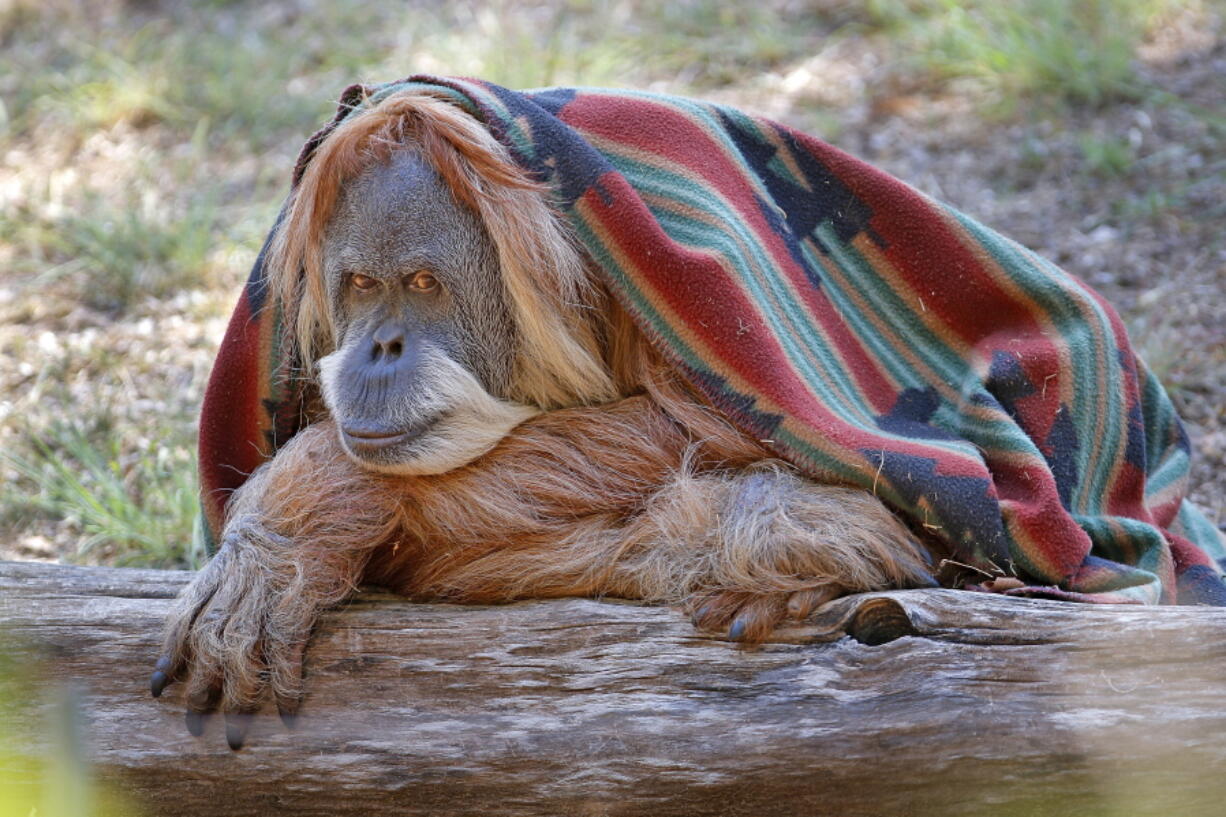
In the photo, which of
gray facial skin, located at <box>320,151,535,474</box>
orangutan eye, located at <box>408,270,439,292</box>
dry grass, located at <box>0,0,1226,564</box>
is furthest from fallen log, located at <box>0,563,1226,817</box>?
dry grass, located at <box>0,0,1226,564</box>

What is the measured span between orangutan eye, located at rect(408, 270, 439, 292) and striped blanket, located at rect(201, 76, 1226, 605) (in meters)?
0.29

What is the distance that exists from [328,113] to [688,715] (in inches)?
181

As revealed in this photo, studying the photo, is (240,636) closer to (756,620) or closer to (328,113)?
(756,620)

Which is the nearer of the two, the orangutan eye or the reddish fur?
the reddish fur

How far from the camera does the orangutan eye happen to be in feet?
7.66

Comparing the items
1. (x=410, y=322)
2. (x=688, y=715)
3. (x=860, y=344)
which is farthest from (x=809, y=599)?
(x=410, y=322)

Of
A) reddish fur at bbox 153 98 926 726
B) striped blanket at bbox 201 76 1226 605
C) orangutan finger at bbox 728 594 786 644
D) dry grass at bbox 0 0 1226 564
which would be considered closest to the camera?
orangutan finger at bbox 728 594 786 644

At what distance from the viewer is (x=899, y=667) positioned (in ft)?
6.28

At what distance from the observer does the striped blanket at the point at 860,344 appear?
7.46 ft

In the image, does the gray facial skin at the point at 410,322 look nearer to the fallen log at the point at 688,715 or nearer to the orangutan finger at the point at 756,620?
the fallen log at the point at 688,715

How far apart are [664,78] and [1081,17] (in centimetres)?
189

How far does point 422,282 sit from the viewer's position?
92.2 inches

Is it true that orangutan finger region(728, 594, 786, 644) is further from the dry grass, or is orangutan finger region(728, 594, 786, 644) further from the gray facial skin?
the dry grass

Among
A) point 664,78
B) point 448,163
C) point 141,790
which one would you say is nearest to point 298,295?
point 448,163
